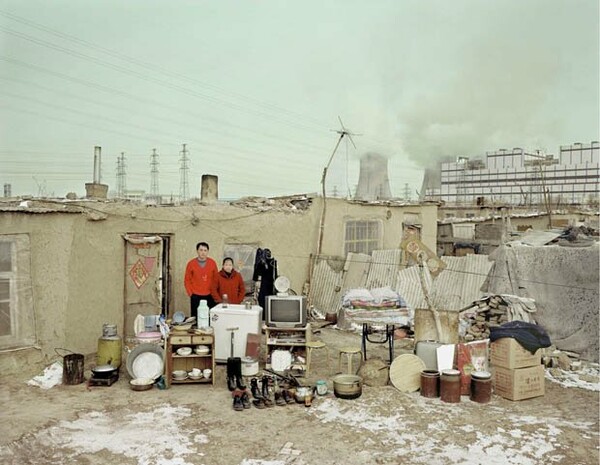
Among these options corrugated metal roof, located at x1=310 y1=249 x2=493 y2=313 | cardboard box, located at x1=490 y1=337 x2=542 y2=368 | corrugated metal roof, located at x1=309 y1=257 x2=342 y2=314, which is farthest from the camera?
corrugated metal roof, located at x1=309 y1=257 x2=342 y2=314

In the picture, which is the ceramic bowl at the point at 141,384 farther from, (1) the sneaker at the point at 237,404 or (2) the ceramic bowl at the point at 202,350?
(1) the sneaker at the point at 237,404

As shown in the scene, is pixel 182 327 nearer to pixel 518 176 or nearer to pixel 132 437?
pixel 132 437

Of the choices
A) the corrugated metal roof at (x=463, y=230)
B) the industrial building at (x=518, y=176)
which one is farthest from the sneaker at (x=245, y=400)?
the industrial building at (x=518, y=176)

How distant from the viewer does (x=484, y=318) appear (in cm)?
1094

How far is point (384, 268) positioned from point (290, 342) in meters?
5.61

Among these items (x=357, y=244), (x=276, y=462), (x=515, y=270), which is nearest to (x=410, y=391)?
(x=276, y=462)

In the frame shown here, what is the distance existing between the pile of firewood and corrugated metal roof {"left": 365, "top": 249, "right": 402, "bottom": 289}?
8.50 feet

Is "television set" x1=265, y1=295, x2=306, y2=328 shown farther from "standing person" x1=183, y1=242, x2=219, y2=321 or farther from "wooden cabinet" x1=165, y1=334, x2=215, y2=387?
"standing person" x1=183, y1=242, x2=219, y2=321

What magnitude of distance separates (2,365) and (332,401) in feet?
17.0

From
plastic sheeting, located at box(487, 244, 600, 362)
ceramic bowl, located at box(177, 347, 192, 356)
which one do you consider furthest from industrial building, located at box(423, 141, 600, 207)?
ceramic bowl, located at box(177, 347, 192, 356)

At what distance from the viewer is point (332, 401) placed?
7422 millimetres

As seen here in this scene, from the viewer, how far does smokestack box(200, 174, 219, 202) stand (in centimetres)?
1275

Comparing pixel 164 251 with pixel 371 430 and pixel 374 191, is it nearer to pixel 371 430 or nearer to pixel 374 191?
pixel 371 430

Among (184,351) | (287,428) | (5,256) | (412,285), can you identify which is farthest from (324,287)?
(5,256)
